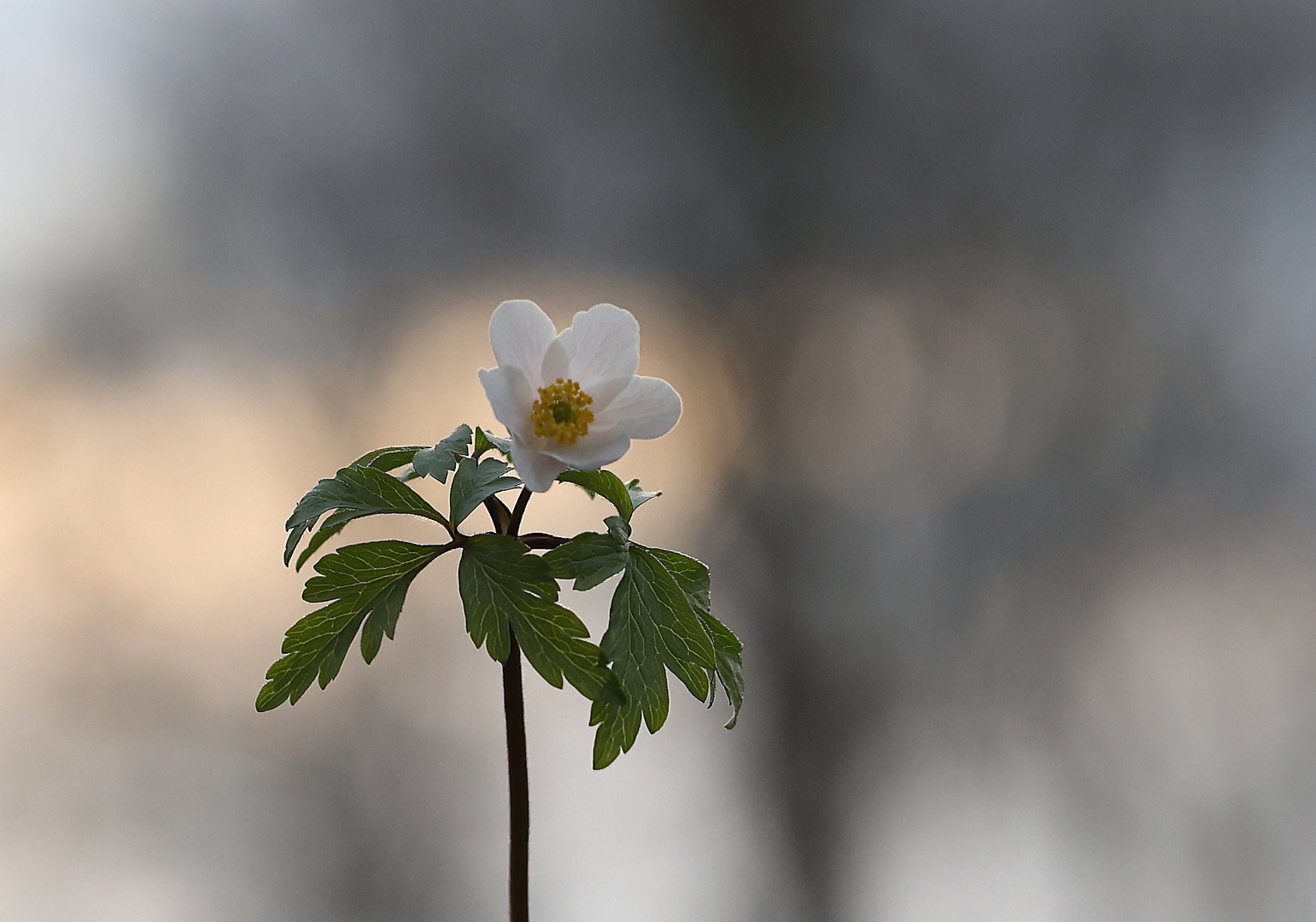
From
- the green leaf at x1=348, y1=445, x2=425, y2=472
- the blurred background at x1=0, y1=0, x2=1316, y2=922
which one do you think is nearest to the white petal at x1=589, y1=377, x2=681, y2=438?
the green leaf at x1=348, y1=445, x2=425, y2=472

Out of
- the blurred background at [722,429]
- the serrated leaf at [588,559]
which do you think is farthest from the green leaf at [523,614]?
the blurred background at [722,429]

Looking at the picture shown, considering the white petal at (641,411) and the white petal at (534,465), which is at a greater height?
the white petal at (641,411)

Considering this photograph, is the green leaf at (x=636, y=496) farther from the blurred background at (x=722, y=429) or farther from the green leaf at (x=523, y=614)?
the blurred background at (x=722, y=429)

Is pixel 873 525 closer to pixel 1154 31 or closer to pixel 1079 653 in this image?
pixel 1079 653

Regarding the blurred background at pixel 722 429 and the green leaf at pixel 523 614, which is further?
the blurred background at pixel 722 429

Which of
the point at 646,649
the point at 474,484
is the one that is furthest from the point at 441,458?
the point at 646,649

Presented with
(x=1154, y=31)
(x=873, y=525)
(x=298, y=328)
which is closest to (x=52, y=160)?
(x=298, y=328)
